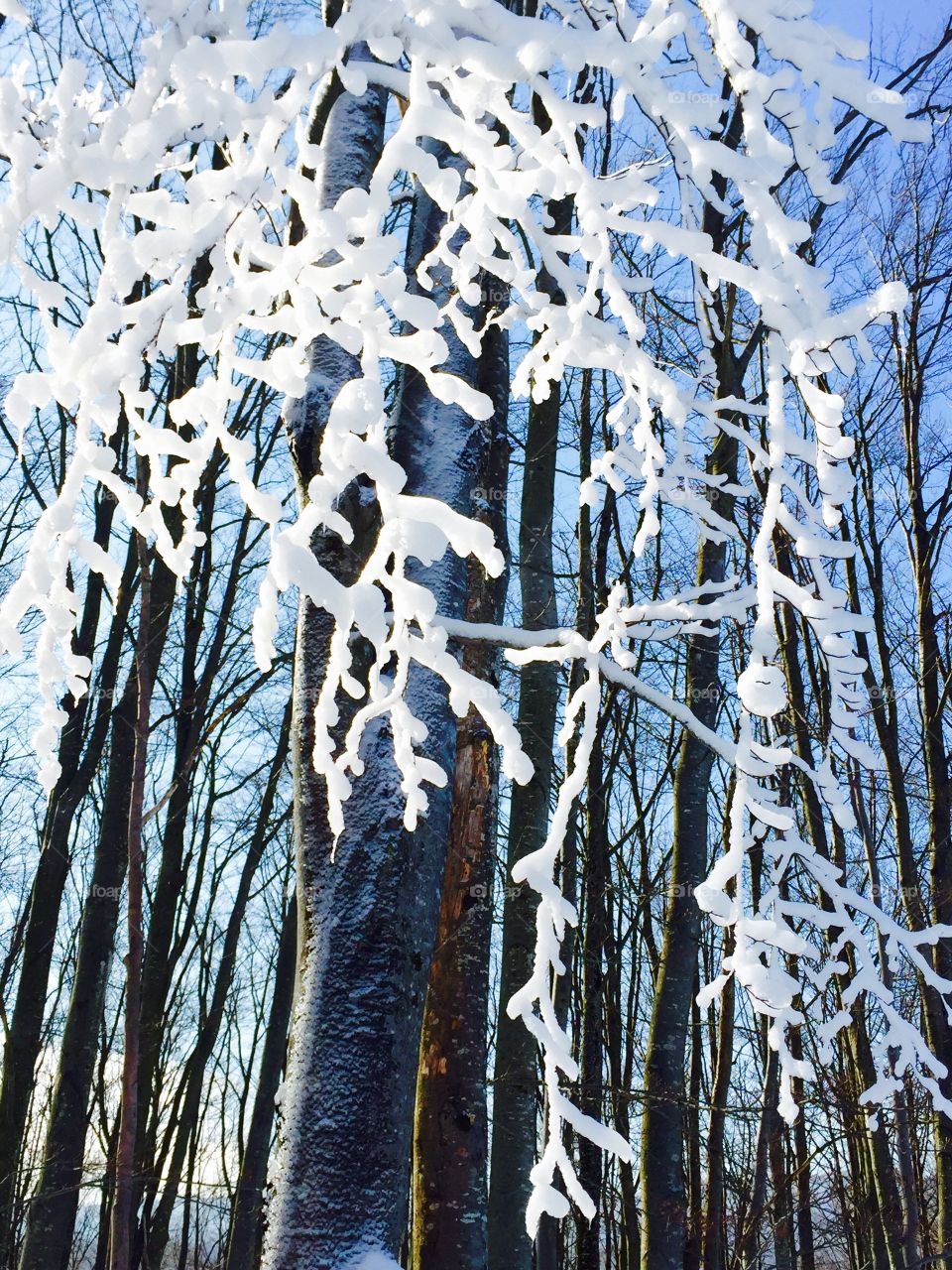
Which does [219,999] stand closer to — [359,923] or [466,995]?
[466,995]

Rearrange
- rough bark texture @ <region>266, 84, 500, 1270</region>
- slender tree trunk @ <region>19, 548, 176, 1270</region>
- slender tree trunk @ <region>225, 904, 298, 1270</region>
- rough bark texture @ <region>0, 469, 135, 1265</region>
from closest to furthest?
rough bark texture @ <region>266, 84, 500, 1270</region>
slender tree trunk @ <region>19, 548, 176, 1270</region>
rough bark texture @ <region>0, 469, 135, 1265</region>
slender tree trunk @ <region>225, 904, 298, 1270</region>

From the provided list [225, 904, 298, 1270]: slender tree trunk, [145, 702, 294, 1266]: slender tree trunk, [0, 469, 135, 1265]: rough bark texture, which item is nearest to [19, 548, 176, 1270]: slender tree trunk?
[0, 469, 135, 1265]: rough bark texture

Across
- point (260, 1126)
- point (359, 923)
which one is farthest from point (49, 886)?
point (359, 923)

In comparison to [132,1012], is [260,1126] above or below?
below

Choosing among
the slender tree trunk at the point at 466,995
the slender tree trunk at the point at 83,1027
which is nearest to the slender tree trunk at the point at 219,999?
the slender tree trunk at the point at 83,1027

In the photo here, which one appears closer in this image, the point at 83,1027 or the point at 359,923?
the point at 359,923

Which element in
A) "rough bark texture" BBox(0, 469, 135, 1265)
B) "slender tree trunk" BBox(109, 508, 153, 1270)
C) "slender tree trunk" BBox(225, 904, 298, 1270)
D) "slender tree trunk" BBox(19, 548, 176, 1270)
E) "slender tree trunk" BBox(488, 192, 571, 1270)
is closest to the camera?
"slender tree trunk" BBox(109, 508, 153, 1270)

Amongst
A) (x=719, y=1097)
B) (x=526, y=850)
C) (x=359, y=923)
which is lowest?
(x=719, y=1097)

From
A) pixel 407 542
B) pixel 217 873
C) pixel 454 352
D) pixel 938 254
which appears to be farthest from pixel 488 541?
pixel 217 873

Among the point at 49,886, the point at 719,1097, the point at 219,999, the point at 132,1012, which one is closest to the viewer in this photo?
the point at 132,1012

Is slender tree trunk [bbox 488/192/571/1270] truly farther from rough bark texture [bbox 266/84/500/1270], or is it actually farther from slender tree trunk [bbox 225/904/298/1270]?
slender tree trunk [bbox 225/904/298/1270]

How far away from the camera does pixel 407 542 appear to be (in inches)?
56.2

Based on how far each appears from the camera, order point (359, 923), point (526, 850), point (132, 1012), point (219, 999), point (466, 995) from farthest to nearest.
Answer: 1. point (219, 999)
2. point (526, 850)
3. point (466, 995)
4. point (132, 1012)
5. point (359, 923)

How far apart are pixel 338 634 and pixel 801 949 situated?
89 cm
